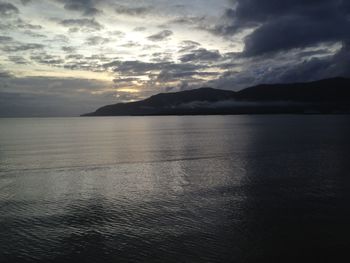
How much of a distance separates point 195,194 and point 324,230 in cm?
1401

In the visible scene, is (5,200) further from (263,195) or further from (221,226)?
(263,195)

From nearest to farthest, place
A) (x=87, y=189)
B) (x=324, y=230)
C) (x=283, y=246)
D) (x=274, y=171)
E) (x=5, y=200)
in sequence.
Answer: (x=283, y=246) < (x=324, y=230) < (x=5, y=200) < (x=87, y=189) < (x=274, y=171)

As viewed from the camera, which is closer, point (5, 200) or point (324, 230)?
point (324, 230)

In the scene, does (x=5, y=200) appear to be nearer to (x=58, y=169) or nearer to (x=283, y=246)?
(x=58, y=169)

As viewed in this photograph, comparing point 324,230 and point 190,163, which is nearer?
point 324,230

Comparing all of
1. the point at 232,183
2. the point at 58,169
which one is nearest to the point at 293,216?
the point at 232,183

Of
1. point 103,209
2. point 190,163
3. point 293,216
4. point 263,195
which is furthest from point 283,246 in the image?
point 190,163

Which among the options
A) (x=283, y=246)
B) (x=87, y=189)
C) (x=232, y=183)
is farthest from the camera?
(x=232, y=183)

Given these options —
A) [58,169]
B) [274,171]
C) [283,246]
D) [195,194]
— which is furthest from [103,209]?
[274,171]

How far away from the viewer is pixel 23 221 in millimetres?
27016

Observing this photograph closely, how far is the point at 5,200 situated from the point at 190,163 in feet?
98.9

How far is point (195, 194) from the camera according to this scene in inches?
1398

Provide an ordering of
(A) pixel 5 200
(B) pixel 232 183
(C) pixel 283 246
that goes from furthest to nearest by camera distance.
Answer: (B) pixel 232 183 < (A) pixel 5 200 < (C) pixel 283 246

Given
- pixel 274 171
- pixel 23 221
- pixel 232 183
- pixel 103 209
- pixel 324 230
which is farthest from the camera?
pixel 274 171
